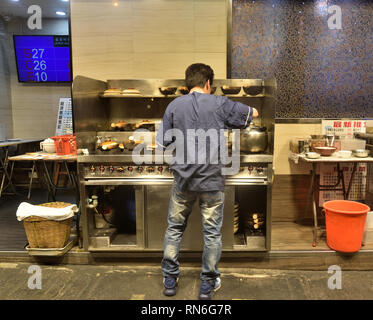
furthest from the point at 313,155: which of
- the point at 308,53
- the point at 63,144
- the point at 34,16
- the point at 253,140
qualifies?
Answer: the point at 34,16

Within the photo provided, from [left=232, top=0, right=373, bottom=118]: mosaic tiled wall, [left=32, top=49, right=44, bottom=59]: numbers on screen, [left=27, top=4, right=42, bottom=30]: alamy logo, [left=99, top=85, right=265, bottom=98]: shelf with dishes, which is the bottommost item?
[left=99, top=85, right=265, bottom=98]: shelf with dishes

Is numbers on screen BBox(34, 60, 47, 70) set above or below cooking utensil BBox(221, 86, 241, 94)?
above

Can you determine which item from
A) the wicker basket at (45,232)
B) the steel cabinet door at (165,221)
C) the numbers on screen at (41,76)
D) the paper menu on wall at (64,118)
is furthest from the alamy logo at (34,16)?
the steel cabinet door at (165,221)

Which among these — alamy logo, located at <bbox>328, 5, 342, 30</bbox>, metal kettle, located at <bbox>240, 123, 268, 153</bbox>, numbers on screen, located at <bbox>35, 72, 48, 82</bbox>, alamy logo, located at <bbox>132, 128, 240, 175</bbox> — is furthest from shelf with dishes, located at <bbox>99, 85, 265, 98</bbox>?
numbers on screen, located at <bbox>35, 72, 48, 82</bbox>

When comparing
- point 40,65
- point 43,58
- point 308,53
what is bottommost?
point 308,53

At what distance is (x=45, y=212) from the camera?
2822 mm

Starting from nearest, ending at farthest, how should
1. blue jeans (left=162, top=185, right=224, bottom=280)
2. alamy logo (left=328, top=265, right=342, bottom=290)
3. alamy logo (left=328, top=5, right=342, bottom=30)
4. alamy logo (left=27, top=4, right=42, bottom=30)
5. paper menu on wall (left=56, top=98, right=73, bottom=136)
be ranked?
1. blue jeans (left=162, top=185, right=224, bottom=280)
2. alamy logo (left=328, top=265, right=342, bottom=290)
3. alamy logo (left=328, top=5, right=342, bottom=30)
4. alamy logo (left=27, top=4, right=42, bottom=30)
5. paper menu on wall (left=56, top=98, right=73, bottom=136)

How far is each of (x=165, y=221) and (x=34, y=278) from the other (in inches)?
47.5

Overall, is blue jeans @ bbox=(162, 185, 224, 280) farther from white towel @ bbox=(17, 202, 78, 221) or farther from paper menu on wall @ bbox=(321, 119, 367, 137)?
paper menu on wall @ bbox=(321, 119, 367, 137)

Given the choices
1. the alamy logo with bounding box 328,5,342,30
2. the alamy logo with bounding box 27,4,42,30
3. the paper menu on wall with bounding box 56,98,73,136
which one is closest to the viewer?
the alamy logo with bounding box 328,5,342,30

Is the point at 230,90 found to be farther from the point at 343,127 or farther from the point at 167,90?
the point at 343,127

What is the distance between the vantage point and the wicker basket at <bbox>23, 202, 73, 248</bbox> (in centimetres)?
280

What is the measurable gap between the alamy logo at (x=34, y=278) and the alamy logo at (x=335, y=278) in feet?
7.76

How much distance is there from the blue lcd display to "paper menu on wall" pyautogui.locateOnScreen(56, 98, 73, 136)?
44cm
